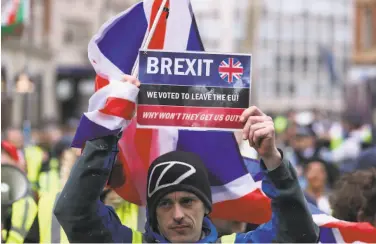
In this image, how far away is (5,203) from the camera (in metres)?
5.00

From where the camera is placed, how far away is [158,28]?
4188 mm

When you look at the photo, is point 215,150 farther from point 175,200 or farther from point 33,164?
point 33,164

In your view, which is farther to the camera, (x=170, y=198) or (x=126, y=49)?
(x=126, y=49)

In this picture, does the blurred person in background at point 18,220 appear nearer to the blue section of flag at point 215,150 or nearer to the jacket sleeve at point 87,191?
the blue section of flag at point 215,150

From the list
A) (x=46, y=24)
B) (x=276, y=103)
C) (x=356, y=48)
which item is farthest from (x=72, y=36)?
(x=276, y=103)

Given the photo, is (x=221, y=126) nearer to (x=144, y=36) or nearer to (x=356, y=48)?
(x=144, y=36)

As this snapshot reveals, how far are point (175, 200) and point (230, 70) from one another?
0.56 m

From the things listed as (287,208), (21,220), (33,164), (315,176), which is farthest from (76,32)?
(287,208)

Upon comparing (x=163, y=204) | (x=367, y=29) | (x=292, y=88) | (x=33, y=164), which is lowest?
(x=33, y=164)

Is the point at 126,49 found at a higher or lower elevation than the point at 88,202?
higher

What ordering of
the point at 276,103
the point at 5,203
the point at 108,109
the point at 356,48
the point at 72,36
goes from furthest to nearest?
1. the point at 276,103
2. the point at 356,48
3. the point at 72,36
4. the point at 5,203
5. the point at 108,109

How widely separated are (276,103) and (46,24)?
48220 mm

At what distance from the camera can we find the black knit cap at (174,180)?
345 cm

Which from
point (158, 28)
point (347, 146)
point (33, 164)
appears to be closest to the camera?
point (158, 28)
